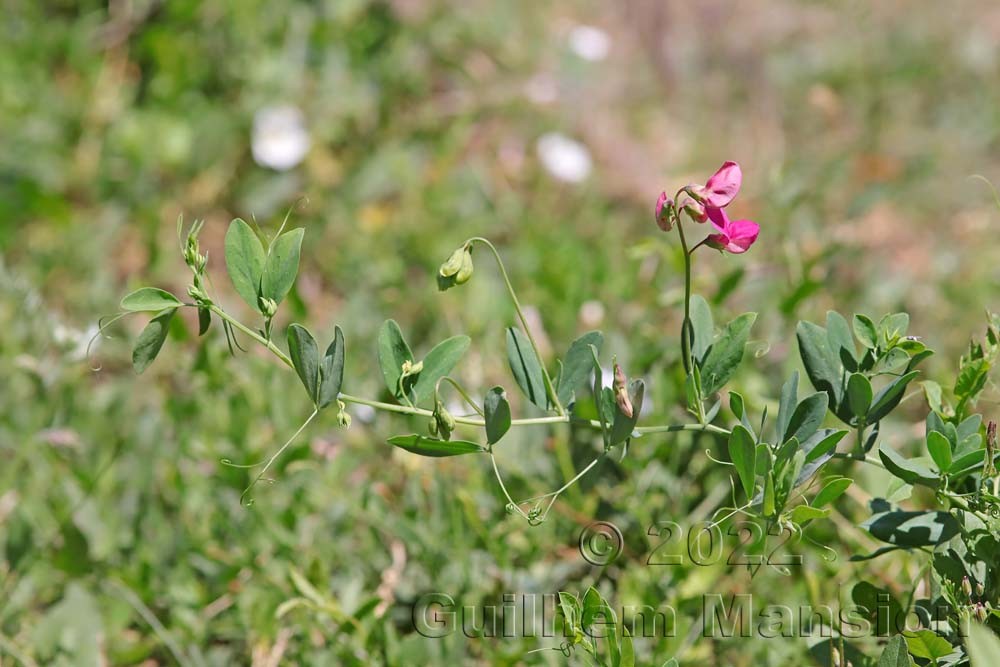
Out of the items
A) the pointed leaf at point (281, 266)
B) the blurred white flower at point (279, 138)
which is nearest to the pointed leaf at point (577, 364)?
the pointed leaf at point (281, 266)

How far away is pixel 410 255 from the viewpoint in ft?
8.77

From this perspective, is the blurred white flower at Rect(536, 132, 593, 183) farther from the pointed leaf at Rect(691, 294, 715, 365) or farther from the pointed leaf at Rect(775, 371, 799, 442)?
the pointed leaf at Rect(775, 371, 799, 442)

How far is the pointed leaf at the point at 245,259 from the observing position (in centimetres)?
126

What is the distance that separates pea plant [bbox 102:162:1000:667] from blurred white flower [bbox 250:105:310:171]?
→ 1.59 metres

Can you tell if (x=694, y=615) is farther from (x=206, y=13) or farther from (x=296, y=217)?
(x=206, y=13)

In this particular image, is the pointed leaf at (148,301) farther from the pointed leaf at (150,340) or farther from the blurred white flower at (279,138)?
the blurred white flower at (279,138)

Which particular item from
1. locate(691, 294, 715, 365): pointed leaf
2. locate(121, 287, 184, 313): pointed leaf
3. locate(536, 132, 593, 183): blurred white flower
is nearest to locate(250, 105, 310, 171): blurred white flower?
locate(536, 132, 593, 183): blurred white flower

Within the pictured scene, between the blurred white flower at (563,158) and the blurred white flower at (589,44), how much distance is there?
0.34 m

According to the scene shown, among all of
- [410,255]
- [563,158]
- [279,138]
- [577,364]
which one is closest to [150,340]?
[577,364]

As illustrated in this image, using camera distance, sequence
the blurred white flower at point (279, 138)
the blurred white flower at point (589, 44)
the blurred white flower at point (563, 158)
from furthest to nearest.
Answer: the blurred white flower at point (589, 44) < the blurred white flower at point (563, 158) < the blurred white flower at point (279, 138)

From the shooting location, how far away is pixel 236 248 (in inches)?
49.9

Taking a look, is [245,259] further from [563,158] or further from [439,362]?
[563,158]

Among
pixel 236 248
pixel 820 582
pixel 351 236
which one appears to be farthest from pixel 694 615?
pixel 351 236

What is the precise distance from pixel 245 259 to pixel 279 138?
1.67 meters
